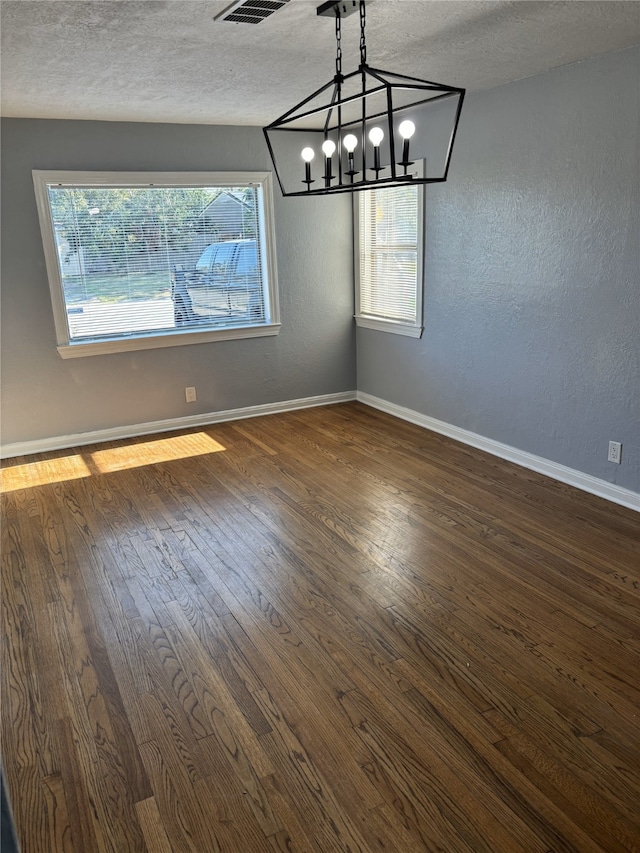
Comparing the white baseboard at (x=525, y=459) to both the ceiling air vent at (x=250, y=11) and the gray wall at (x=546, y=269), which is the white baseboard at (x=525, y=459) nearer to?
the gray wall at (x=546, y=269)

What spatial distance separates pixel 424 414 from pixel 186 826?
392 cm

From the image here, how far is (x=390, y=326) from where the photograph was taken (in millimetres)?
5520

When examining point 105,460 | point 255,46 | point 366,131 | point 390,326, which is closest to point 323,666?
point 255,46

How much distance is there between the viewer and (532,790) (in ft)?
6.04

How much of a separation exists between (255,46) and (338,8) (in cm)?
62

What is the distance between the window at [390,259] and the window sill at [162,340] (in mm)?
901

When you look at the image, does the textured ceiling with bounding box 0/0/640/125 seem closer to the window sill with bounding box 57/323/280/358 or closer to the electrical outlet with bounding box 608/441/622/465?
the window sill with bounding box 57/323/280/358

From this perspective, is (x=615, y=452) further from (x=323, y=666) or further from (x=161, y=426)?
(x=161, y=426)

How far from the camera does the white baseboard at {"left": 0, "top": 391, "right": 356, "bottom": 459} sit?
16.3ft

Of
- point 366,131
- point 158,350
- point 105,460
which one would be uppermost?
point 366,131

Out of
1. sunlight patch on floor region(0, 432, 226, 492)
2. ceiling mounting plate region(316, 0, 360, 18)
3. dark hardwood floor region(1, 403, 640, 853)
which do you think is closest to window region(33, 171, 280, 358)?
sunlight patch on floor region(0, 432, 226, 492)

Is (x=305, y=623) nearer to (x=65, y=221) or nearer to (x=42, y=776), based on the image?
(x=42, y=776)

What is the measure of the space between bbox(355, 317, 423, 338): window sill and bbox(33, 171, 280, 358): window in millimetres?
812

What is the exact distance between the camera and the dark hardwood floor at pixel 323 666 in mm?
1793
